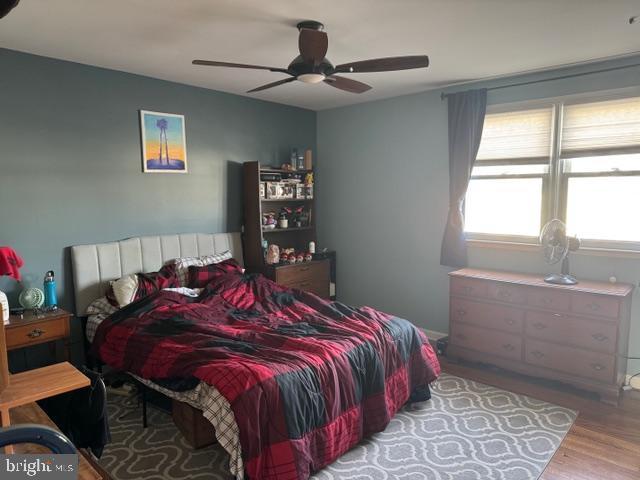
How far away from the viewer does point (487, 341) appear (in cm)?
375

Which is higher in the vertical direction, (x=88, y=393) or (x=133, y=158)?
(x=133, y=158)

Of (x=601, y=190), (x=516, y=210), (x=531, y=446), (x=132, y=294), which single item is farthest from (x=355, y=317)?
(x=601, y=190)

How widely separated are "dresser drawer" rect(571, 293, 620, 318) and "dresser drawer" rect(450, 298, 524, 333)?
41 cm

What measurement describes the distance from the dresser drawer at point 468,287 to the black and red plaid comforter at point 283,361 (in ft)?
2.89

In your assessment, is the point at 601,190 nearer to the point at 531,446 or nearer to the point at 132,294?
the point at 531,446

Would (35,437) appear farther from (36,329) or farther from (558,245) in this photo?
(558,245)

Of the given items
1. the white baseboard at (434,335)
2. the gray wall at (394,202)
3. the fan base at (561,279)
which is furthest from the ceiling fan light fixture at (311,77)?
the white baseboard at (434,335)

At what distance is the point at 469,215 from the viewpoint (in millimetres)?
4332

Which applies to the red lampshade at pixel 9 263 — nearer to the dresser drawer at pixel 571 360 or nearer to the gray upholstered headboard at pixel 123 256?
the gray upholstered headboard at pixel 123 256

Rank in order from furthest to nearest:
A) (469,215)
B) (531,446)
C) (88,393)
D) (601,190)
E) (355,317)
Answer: (469,215) → (601,190) → (355,317) → (531,446) → (88,393)

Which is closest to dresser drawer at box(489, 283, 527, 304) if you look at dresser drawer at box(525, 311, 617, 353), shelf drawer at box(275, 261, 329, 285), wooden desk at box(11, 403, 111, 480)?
dresser drawer at box(525, 311, 617, 353)

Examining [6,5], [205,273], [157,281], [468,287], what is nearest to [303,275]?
[205,273]

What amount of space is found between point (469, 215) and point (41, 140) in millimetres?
3737

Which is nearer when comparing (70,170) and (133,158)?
(70,170)
